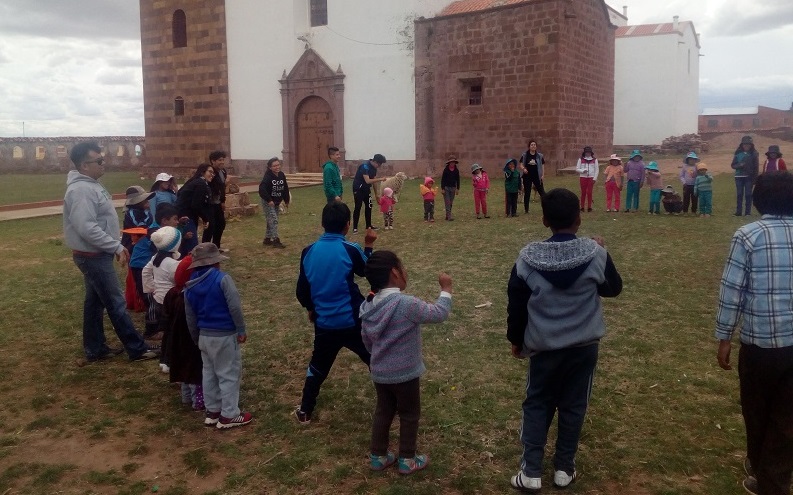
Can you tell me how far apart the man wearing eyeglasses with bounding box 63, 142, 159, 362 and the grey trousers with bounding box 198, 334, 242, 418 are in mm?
1441

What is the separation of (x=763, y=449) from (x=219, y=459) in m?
2.92

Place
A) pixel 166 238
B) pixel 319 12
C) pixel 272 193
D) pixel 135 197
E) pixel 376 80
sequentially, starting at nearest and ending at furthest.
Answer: pixel 166 238, pixel 135 197, pixel 272 193, pixel 376 80, pixel 319 12

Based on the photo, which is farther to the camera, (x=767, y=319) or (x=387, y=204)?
(x=387, y=204)

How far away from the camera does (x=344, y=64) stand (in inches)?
930

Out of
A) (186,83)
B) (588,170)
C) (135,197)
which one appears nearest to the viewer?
(135,197)

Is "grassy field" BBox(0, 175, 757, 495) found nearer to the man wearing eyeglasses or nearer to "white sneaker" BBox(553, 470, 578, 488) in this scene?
"white sneaker" BBox(553, 470, 578, 488)

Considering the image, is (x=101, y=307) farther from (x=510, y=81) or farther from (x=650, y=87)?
(x=650, y=87)

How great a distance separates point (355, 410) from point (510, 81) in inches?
700

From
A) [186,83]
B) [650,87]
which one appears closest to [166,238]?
[186,83]

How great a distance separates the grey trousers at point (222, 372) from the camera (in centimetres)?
423

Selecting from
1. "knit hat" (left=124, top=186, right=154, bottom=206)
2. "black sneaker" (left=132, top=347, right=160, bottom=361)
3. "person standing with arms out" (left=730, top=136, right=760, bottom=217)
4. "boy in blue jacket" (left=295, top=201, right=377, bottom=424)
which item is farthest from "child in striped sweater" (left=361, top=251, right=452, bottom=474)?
"person standing with arms out" (left=730, top=136, right=760, bottom=217)

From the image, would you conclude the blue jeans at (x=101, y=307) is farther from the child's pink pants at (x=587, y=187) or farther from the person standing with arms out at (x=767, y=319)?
the child's pink pants at (x=587, y=187)

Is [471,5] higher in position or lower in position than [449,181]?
higher

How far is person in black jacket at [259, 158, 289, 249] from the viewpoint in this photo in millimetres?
10203
